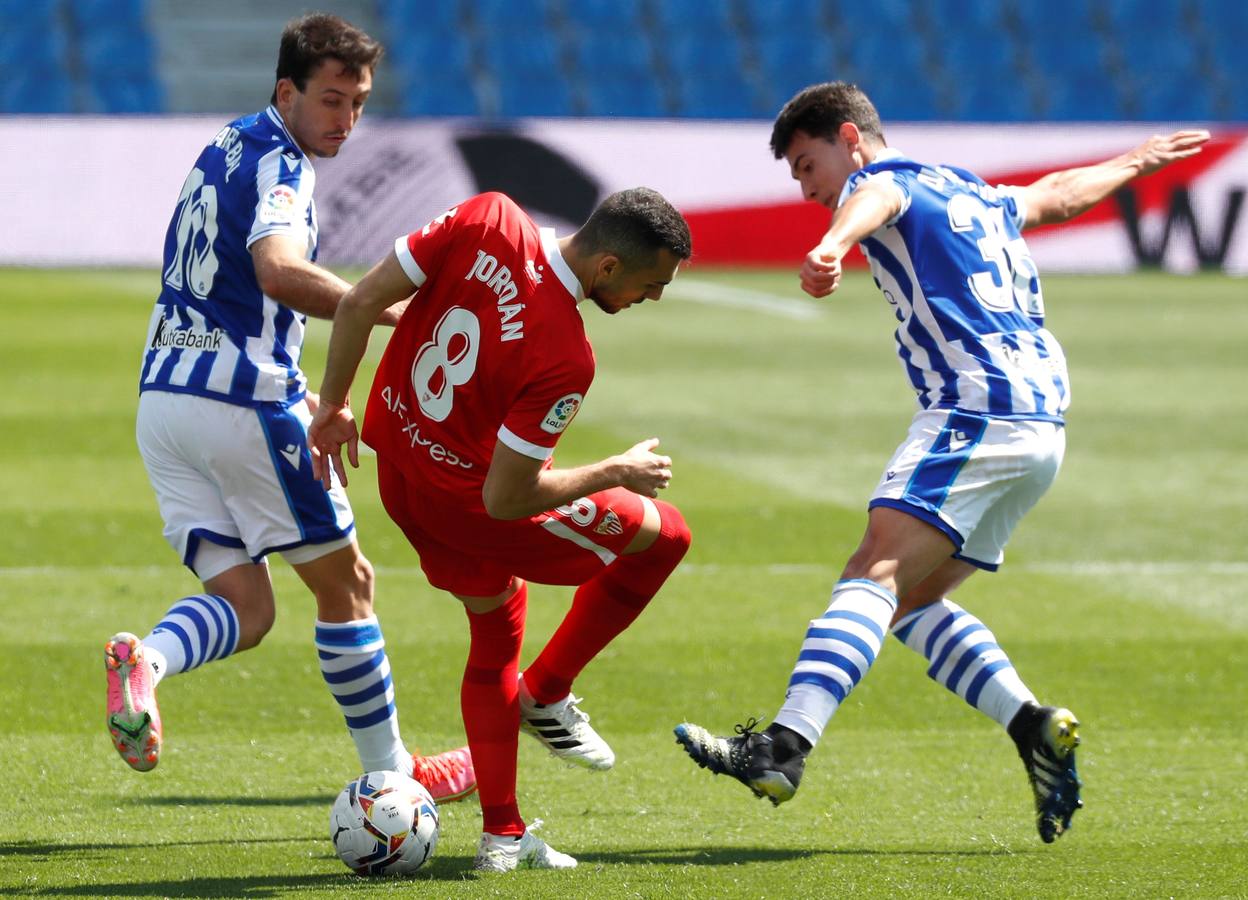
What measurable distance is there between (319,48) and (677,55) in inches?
857

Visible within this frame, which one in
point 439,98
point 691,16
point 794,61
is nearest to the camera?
point 439,98

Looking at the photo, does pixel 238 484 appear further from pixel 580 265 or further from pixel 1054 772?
pixel 1054 772

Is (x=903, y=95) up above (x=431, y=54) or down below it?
above

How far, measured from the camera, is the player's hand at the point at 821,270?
4102 mm

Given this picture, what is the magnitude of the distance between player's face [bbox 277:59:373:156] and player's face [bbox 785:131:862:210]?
1145 millimetres

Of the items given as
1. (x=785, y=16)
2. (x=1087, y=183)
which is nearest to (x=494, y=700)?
(x=1087, y=183)

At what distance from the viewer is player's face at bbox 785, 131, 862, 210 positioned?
15.8ft

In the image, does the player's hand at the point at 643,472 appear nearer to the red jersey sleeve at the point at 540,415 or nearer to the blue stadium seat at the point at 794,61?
the red jersey sleeve at the point at 540,415

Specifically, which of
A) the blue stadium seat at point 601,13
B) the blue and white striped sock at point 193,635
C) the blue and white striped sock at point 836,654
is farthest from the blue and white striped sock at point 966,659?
the blue stadium seat at point 601,13

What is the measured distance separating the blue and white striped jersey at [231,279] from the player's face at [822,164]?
1285 millimetres

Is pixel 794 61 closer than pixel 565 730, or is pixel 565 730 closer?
pixel 565 730

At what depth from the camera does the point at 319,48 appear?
15.3ft

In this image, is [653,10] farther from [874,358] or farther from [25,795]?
[25,795]

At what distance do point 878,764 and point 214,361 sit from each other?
2257 mm
